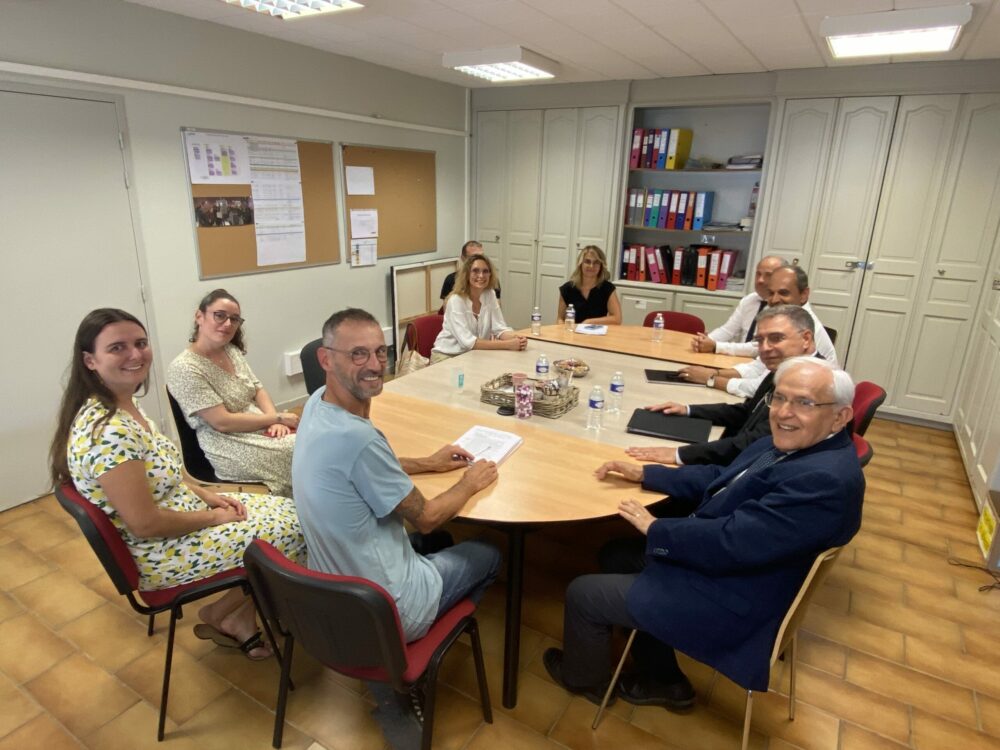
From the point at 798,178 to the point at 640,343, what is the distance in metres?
2.14

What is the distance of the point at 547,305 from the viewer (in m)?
5.87

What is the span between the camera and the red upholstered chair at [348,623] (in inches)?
49.9

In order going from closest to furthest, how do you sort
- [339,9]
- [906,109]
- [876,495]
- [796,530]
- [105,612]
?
[796,530] → [105,612] → [339,9] → [876,495] → [906,109]

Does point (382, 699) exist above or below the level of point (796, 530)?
below

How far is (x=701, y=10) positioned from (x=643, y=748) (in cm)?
334

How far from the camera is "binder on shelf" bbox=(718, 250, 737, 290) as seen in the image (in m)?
5.01

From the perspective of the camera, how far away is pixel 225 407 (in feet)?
7.95

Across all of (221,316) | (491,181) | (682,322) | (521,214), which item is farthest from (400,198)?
(221,316)

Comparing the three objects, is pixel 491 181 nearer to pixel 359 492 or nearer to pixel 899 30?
pixel 899 30

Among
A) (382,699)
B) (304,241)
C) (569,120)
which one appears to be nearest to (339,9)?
(304,241)

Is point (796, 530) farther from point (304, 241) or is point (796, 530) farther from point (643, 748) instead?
point (304, 241)

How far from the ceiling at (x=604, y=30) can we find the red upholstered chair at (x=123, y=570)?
2699 millimetres

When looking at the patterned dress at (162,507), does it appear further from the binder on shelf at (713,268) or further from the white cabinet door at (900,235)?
the white cabinet door at (900,235)

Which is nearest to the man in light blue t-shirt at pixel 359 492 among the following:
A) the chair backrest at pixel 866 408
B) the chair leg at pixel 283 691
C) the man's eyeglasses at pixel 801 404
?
the chair leg at pixel 283 691
